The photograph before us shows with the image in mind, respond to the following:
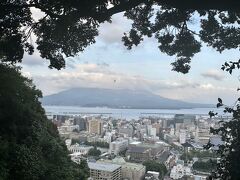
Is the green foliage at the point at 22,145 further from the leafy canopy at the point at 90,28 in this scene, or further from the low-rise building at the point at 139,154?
the low-rise building at the point at 139,154

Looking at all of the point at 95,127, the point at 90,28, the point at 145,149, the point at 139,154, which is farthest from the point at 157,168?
the point at 95,127

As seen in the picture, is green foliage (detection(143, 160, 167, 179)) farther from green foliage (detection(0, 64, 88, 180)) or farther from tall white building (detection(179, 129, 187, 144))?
green foliage (detection(0, 64, 88, 180))

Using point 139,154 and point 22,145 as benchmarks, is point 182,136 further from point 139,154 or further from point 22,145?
point 22,145

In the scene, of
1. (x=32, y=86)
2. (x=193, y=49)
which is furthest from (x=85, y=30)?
(x=32, y=86)

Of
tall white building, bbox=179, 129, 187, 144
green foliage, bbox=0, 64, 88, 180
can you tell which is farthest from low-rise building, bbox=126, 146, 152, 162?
green foliage, bbox=0, 64, 88, 180

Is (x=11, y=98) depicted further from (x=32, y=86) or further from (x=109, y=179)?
(x=109, y=179)

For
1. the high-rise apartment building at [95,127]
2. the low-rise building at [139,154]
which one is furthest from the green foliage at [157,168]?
the high-rise apartment building at [95,127]
